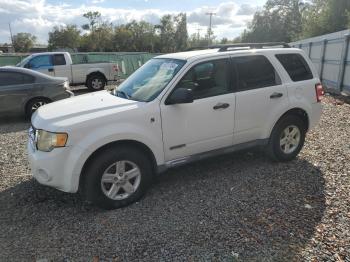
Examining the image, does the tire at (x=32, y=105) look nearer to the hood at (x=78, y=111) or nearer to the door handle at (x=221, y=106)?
the hood at (x=78, y=111)

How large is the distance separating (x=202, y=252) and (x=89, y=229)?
130cm

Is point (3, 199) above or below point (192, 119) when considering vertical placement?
below

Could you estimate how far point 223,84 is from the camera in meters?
4.80

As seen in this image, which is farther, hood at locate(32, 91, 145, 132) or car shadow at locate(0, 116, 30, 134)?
car shadow at locate(0, 116, 30, 134)

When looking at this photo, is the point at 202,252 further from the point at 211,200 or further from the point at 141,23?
the point at 141,23

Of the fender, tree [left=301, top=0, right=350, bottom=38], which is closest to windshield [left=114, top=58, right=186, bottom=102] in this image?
the fender

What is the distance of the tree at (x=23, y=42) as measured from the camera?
312 ft

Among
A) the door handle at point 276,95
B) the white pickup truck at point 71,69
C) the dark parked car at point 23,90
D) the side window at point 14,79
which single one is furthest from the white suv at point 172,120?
the white pickup truck at point 71,69

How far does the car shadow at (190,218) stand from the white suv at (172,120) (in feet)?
1.19

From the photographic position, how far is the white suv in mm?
3938

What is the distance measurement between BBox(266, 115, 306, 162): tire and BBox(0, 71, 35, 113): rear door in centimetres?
693

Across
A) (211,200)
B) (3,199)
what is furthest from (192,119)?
(3,199)

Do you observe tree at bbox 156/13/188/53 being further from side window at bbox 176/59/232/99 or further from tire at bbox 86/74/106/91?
side window at bbox 176/59/232/99

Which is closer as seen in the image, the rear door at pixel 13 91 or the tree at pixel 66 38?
the rear door at pixel 13 91
